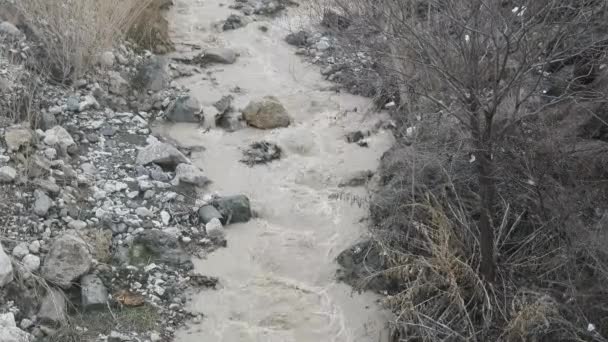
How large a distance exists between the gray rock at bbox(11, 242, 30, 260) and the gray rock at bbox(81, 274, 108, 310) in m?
0.32

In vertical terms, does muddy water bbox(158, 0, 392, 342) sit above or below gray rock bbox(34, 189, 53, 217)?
below

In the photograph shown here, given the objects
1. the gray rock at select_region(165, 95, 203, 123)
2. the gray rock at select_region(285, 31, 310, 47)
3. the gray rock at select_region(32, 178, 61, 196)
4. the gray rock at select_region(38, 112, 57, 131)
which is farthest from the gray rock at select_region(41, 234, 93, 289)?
the gray rock at select_region(285, 31, 310, 47)

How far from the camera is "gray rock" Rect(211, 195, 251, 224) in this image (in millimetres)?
4613

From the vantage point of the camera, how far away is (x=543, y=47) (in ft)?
10.8

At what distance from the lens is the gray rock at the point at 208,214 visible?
454 cm

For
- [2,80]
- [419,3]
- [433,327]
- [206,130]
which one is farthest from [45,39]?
[433,327]

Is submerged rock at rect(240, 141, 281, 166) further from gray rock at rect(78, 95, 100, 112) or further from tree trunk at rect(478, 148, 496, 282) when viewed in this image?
tree trunk at rect(478, 148, 496, 282)

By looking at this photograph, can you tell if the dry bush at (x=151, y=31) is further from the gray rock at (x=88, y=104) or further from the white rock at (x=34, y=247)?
the white rock at (x=34, y=247)

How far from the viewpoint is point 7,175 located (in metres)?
4.11

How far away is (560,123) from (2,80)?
3589mm

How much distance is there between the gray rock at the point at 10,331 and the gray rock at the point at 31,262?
35 cm

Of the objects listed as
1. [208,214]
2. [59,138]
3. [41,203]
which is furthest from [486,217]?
[59,138]

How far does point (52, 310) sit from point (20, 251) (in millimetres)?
397

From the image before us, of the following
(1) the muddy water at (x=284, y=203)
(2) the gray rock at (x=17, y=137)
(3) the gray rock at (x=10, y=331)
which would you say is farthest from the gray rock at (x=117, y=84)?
(3) the gray rock at (x=10, y=331)
